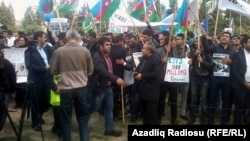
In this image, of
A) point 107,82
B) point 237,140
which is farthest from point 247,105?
point 107,82

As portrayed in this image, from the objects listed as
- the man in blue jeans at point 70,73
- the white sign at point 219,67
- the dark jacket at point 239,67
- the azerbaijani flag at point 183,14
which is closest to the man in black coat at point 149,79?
the man in blue jeans at point 70,73

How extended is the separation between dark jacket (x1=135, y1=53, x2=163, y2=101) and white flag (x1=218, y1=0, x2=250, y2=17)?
2627 millimetres

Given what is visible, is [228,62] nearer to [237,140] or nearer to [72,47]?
[237,140]

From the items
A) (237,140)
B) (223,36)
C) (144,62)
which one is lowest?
(237,140)

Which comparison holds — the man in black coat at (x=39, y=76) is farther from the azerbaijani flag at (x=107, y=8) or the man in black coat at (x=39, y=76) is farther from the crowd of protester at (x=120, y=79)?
the azerbaijani flag at (x=107, y=8)

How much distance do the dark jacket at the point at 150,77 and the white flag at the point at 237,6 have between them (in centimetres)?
263

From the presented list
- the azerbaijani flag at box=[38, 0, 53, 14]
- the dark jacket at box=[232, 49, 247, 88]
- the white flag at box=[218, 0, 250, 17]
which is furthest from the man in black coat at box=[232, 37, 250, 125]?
the azerbaijani flag at box=[38, 0, 53, 14]

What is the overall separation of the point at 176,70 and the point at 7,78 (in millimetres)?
3665

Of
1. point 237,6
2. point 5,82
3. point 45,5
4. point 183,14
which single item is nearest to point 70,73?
point 5,82

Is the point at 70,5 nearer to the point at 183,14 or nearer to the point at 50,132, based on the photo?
the point at 183,14

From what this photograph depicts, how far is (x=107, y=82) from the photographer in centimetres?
693

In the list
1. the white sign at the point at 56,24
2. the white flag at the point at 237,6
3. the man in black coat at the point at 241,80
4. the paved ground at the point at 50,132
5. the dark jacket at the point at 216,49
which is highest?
the white flag at the point at 237,6

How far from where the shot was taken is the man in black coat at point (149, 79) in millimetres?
6398

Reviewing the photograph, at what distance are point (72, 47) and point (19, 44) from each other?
3377 millimetres
